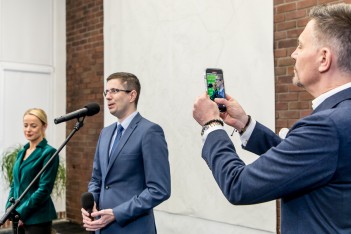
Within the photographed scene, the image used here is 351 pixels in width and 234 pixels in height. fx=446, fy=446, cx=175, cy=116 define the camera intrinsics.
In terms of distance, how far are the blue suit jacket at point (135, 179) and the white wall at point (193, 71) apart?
1.52m

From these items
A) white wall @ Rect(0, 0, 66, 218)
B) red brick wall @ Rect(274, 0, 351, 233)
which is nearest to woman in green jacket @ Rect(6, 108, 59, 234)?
red brick wall @ Rect(274, 0, 351, 233)

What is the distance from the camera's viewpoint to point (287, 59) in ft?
12.5

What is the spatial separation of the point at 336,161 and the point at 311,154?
0.07 m

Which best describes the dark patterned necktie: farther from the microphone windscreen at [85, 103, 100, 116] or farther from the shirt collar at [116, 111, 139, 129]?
the microphone windscreen at [85, 103, 100, 116]

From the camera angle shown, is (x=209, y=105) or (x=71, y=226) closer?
(x=209, y=105)

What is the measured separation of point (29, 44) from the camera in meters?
6.31

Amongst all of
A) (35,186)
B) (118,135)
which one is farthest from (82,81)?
(118,135)

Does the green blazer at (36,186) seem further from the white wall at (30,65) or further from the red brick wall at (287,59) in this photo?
the white wall at (30,65)

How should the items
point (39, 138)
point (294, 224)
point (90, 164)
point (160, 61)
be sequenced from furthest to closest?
point (90, 164) < point (160, 61) < point (39, 138) < point (294, 224)

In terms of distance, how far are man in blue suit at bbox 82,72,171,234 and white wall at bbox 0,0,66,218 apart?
3723mm

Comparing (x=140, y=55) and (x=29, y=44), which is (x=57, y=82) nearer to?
(x=29, y=44)

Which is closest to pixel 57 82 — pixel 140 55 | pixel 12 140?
pixel 12 140

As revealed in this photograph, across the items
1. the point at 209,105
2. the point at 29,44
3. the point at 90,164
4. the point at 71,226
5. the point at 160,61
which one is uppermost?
the point at 29,44

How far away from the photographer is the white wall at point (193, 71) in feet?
13.1
